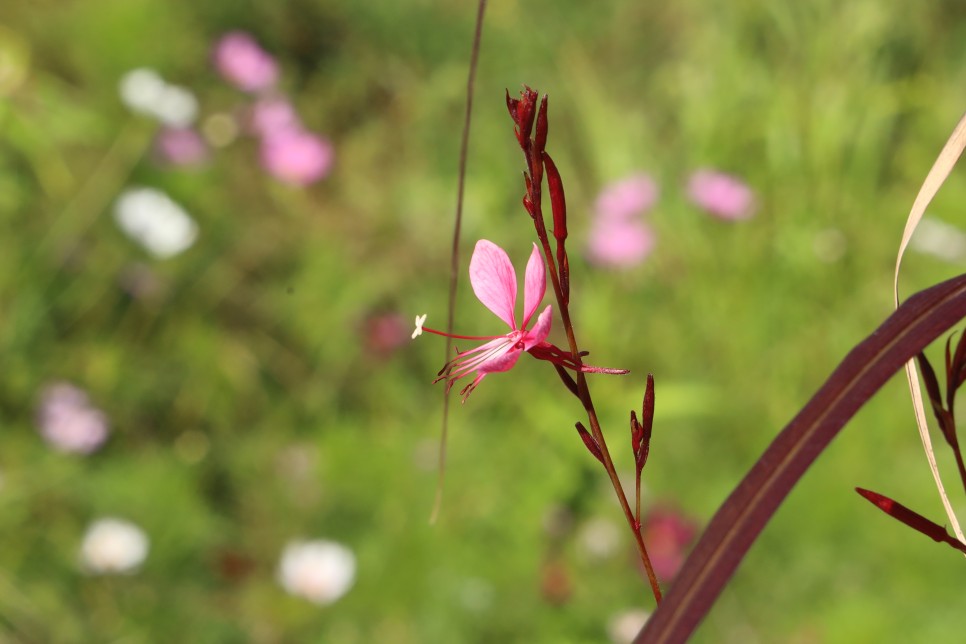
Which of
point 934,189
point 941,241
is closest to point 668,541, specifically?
point 941,241

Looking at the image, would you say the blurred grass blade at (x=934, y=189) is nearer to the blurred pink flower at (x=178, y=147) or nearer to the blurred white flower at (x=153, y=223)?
the blurred white flower at (x=153, y=223)

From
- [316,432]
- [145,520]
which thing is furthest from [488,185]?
[145,520]

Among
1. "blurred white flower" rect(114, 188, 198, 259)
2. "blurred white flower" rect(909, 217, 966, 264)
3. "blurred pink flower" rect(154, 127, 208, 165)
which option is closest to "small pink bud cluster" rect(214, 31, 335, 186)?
"blurred pink flower" rect(154, 127, 208, 165)

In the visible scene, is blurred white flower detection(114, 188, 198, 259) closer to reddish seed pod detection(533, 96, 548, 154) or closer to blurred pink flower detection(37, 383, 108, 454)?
blurred pink flower detection(37, 383, 108, 454)

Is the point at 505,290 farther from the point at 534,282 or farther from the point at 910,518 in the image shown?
the point at 910,518

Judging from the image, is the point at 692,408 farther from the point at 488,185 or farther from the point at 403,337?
the point at 488,185

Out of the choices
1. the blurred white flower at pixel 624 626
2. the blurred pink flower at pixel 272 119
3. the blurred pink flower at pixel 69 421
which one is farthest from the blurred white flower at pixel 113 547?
the blurred pink flower at pixel 272 119
